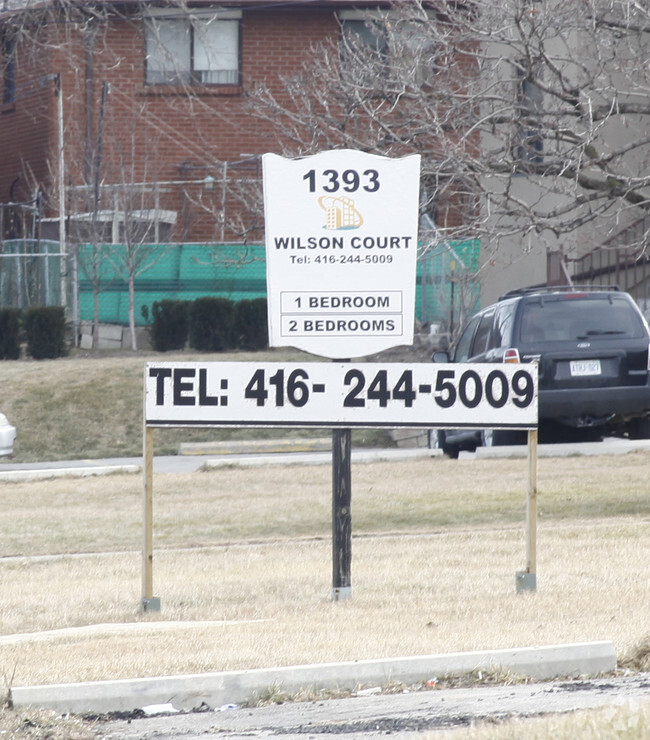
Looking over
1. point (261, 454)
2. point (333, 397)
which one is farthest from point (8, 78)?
point (333, 397)

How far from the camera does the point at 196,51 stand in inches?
1184

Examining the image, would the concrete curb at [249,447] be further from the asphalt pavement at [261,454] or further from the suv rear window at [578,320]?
the suv rear window at [578,320]

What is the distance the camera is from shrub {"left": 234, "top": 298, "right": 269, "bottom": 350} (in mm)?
26734

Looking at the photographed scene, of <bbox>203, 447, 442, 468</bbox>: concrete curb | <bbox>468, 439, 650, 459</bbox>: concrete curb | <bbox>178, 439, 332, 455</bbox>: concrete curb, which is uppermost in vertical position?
<bbox>468, 439, 650, 459</bbox>: concrete curb

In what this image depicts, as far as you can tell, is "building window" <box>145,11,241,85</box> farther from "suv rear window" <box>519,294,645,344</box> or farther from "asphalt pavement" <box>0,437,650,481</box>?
"suv rear window" <box>519,294,645,344</box>

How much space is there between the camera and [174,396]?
7977 mm

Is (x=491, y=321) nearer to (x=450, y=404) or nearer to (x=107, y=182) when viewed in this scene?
(x=450, y=404)

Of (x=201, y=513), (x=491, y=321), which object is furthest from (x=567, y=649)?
(x=491, y=321)

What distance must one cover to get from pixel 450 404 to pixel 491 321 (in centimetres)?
791

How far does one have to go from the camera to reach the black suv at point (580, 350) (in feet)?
48.4

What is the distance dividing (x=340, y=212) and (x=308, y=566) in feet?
10.1

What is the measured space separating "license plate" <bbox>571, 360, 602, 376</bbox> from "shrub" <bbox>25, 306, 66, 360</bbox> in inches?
523

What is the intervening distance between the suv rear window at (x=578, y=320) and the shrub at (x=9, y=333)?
1310 centimetres

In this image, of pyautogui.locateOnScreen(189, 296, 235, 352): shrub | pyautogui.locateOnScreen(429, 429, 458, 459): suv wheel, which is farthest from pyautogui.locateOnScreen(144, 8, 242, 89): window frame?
pyautogui.locateOnScreen(429, 429, 458, 459): suv wheel
